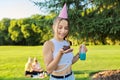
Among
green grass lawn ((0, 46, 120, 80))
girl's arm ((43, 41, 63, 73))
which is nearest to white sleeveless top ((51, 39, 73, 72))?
girl's arm ((43, 41, 63, 73))

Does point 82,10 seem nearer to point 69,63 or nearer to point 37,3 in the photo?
point 37,3

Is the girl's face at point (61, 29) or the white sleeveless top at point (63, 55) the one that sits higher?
the girl's face at point (61, 29)

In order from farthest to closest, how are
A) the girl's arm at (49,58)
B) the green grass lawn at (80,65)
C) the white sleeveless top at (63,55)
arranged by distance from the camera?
the green grass lawn at (80,65)
the white sleeveless top at (63,55)
the girl's arm at (49,58)

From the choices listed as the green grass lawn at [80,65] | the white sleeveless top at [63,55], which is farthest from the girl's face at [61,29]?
the green grass lawn at [80,65]

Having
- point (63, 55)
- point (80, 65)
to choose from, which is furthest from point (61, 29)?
point (80, 65)

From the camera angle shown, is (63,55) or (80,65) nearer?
(63,55)

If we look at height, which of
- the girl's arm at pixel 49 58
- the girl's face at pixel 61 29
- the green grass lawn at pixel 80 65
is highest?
the girl's face at pixel 61 29

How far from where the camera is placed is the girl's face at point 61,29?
155 inches

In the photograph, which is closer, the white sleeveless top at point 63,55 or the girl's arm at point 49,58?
the girl's arm at point 49,58

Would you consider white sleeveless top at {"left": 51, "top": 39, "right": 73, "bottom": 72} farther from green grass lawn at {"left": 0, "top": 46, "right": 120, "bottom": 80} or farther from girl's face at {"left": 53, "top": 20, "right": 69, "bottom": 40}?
green grass lawn at {"left": 0, "top": 46, "right": 120, "bottom": 80}

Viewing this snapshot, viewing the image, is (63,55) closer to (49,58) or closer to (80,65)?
(49,58)

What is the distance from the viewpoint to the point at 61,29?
393cm

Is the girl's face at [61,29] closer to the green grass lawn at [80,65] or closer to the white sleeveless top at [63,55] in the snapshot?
the white sleeveless top at [63,55]

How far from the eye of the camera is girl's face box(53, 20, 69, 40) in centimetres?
393
